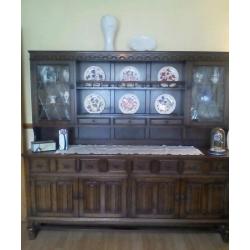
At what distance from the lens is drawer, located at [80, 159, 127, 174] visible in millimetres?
2744

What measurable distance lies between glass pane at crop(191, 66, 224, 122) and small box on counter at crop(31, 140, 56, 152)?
4.93 feet

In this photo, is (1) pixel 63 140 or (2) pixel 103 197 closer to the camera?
(2) pixel 103 197

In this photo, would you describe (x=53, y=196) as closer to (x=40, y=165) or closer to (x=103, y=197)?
(x=40, y=165)

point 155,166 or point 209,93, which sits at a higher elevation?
point 209,93

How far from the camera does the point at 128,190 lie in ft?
9.07

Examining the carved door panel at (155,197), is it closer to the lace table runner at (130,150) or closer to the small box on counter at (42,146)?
the lace table runner at (130,150)

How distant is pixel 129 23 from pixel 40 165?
1.80 metres

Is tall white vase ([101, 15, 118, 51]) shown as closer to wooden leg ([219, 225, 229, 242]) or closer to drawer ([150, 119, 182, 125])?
drawer ([150, 119, 182, 125])

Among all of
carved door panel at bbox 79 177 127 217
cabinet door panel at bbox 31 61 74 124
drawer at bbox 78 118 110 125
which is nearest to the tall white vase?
cabinet door panel at bbox 31 61 74 124

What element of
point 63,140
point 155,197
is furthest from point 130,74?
point 155,197

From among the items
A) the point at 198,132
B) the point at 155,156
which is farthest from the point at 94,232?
the point at 198,132

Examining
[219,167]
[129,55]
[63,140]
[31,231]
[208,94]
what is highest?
[129,55]
